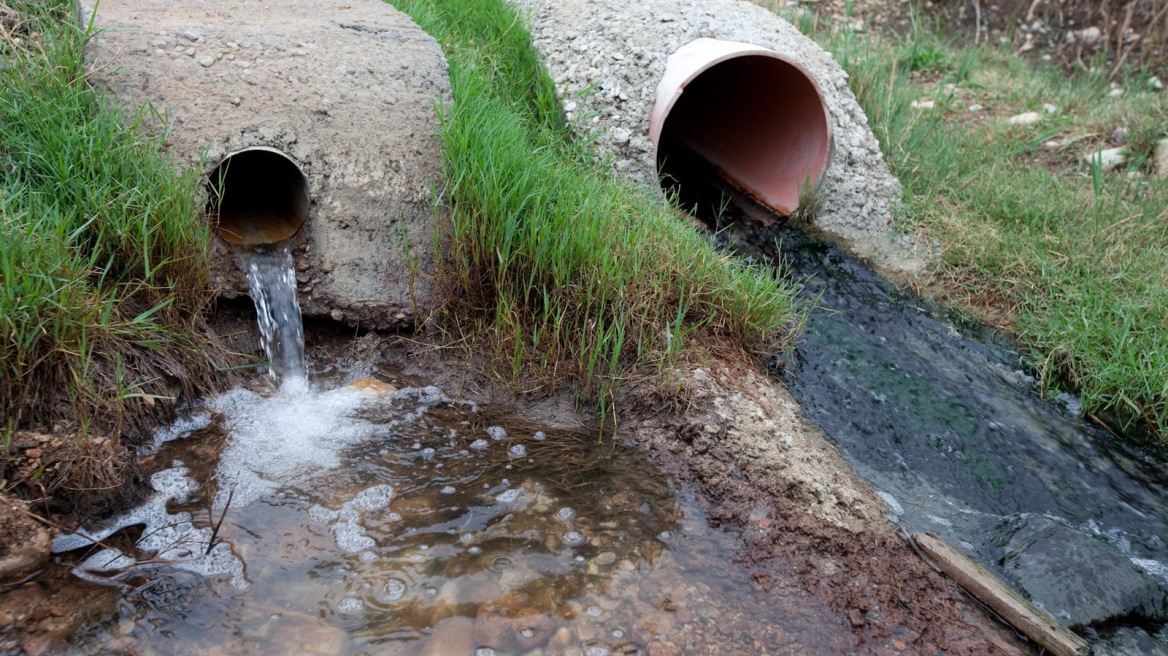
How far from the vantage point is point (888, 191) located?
16.7ft

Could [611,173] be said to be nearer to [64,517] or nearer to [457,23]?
[457,23]

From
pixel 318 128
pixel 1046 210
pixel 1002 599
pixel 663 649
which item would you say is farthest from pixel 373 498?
pixel 1046 210

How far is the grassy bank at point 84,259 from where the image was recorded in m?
2.61

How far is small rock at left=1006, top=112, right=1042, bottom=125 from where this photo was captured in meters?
6.25

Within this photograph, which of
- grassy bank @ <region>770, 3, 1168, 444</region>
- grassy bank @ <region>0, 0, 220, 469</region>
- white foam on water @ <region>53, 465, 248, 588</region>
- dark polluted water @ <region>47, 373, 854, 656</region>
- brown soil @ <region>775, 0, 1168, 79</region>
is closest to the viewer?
dark polluted water @ <region>47, 373, 854, 656</region>

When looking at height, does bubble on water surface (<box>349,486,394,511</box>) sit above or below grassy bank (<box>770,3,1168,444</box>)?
below

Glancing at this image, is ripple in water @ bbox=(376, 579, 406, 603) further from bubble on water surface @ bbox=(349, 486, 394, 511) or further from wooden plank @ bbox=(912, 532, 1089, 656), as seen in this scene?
wooden plank @ bbox=(912, 532, 1089, 656)

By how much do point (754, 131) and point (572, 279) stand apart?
2.54m

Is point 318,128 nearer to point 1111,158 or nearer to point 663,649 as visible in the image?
point 663,649

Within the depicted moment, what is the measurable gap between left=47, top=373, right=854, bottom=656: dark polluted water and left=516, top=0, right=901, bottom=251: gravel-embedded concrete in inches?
84.1

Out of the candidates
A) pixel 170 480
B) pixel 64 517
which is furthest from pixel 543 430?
pixel 64 517

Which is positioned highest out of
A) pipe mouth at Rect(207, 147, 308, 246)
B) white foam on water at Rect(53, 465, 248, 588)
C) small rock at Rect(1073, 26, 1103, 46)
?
small rock at Rect(1073, 26, 1103, 46)

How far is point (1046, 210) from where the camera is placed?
4875mm

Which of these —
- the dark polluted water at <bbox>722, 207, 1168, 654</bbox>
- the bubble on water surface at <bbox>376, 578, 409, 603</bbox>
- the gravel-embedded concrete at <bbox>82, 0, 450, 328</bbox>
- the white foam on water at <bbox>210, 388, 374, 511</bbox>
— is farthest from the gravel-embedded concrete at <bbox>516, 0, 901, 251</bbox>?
the bubble on water surface at <bbox>376, 578, 409, 603</bbox>
